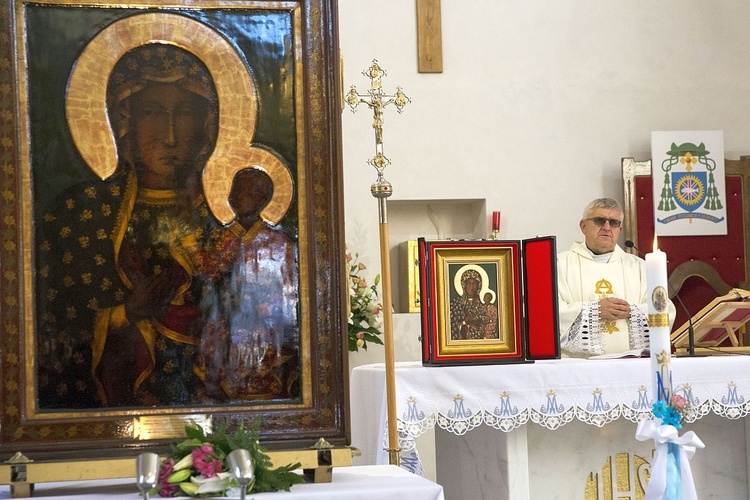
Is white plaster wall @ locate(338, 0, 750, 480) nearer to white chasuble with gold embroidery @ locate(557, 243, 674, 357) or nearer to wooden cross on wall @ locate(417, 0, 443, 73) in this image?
wooden cross on wall @ locate(417, 0, 443, 73)

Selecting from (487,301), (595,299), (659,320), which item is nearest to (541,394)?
(487,301)

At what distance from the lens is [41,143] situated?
2928mm

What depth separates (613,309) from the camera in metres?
5.53

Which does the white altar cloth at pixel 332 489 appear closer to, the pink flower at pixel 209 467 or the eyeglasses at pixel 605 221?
the pink flower at pixel 209 467

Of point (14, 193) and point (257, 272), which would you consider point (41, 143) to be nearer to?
point (14, 193)

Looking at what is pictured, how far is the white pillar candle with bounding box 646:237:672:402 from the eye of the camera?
2539mm

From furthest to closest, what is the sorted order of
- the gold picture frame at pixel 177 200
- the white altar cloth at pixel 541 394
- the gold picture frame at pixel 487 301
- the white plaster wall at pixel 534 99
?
1. the white plaster wall at pixel 534 99
2. the gold picture frame at pixel 487 301
3. the white altar cloth at pixel 541 394
4. the gold picture frame at pixel 177 200

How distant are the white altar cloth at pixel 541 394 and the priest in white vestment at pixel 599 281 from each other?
2.48 ft

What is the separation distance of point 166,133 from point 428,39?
18.4 feet

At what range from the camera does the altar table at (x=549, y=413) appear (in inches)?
184

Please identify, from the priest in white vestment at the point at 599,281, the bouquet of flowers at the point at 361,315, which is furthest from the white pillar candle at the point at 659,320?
the bouquet of flowers at the point at 361,315

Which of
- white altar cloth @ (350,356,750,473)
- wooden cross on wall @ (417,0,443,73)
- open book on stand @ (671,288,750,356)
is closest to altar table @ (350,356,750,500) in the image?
white altar cloth @ (350,356,750,473)

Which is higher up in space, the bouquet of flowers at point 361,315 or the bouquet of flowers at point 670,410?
the bouquet of flowers at point 361,315

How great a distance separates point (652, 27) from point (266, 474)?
691 cm
